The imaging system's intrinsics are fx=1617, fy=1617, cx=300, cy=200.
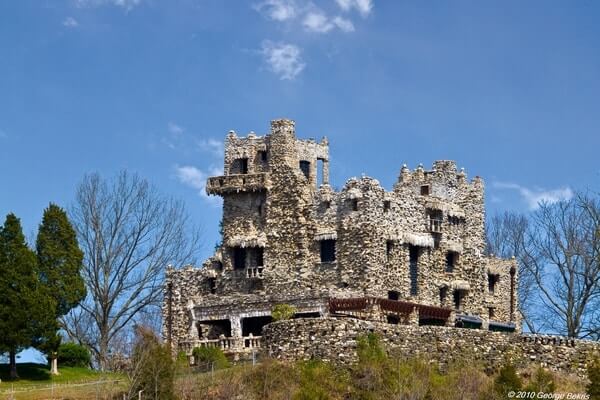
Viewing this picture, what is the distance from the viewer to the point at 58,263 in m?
76.5

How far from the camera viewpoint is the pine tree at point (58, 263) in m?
75.8

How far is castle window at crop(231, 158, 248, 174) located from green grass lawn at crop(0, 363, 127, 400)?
42.8 ft

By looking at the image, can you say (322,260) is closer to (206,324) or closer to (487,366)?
(206,324)

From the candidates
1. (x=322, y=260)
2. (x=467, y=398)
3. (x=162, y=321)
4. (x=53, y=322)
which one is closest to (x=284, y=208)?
(x=322, y=260)

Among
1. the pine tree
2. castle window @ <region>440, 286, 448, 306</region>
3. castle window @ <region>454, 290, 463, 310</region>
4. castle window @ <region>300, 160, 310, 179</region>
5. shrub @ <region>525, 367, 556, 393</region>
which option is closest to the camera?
shrub @ <region>525, 367, 556, 393</region>

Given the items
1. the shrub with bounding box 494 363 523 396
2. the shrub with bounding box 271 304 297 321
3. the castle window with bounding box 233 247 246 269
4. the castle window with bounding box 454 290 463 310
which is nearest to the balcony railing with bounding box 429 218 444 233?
the castle window with bounding box 454 290 463 310

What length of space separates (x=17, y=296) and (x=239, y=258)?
556 inches

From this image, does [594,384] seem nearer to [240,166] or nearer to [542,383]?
[542,383]

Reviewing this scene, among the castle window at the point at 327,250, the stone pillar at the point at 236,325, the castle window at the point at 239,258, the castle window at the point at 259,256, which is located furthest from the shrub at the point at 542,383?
the castle window at the point at 239,258

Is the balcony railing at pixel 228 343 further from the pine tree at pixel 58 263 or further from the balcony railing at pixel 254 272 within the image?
the pine tree at pixel 58 263

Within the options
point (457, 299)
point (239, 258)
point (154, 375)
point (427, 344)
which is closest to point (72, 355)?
point (239, 258)

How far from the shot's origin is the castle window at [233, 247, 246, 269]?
8256cm

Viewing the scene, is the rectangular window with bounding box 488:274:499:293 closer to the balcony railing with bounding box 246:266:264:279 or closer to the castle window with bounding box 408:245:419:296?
the castle window with bounding box 408:245:419:296

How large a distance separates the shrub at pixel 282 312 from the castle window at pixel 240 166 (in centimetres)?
974
